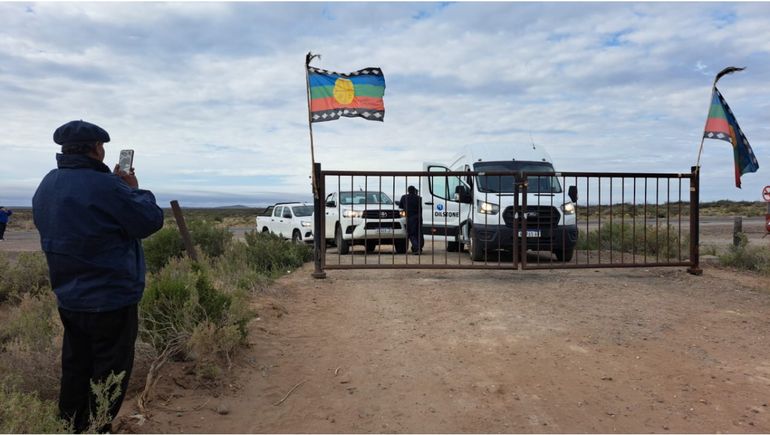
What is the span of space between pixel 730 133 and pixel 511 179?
408 centimetres

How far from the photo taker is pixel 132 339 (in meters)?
3.65

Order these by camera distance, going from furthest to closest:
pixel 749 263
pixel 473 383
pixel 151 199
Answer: pixel 749 263, pixel 473 383, pixel 151 199

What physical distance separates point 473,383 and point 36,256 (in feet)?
33.0

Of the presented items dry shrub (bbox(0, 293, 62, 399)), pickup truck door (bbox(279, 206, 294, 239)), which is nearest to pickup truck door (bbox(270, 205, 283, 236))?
pickup truck door (bbox(279, 206, 294, 239))

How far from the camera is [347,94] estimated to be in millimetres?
9312

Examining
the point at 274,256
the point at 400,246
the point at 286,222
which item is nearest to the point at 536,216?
the point at 400,246

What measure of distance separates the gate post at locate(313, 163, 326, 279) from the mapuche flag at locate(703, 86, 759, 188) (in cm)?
638

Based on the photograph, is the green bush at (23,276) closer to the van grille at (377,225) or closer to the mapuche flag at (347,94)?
the mapuche flag at (347,94)

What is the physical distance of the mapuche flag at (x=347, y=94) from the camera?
30.4 ft

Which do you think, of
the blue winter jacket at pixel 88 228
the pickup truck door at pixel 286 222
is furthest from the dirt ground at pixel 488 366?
the pickup truck door at pixel 286 222

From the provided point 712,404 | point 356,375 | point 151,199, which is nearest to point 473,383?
point 356,375

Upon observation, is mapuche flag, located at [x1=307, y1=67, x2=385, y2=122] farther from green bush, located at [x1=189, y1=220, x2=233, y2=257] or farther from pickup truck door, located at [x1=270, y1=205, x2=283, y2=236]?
pickup truck door, located at [x1=270, y1=205, x2=283, y2=236]

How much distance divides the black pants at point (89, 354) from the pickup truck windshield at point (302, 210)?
14832 mm

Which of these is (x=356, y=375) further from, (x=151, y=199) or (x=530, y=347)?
(x=151, y=199)
